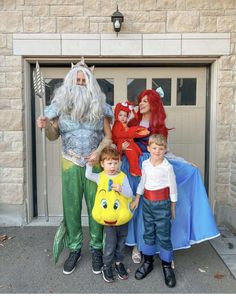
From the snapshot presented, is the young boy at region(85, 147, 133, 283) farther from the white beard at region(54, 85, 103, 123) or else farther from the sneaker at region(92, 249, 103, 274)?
the white beard at region(54, 85, 103, 123)

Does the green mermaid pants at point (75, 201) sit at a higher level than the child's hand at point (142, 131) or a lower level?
lower

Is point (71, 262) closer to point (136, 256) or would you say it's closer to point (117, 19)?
point (136, 256)

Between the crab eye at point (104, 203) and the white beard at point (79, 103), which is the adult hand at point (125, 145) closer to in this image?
the white beard at point (79, 103)

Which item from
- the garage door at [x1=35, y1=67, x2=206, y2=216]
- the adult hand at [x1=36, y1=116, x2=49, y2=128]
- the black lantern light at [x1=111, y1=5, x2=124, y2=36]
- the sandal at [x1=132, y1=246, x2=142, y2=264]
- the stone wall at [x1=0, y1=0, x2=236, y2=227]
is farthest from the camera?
the garage door at [x1=35, y1=67, x2=206, y2=216]

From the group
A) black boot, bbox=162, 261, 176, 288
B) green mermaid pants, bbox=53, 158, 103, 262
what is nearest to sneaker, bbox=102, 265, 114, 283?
green mermaid pants, bbox=53, 158, 103, 262

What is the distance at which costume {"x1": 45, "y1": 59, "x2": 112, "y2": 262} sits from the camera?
9.54 feet

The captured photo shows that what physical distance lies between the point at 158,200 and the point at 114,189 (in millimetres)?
404

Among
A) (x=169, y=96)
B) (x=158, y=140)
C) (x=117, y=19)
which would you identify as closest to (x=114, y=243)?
(x=158, y=140)

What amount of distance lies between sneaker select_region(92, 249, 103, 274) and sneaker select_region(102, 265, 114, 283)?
0.09 meters

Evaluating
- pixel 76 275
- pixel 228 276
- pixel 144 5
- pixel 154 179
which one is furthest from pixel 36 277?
pixel 144 5

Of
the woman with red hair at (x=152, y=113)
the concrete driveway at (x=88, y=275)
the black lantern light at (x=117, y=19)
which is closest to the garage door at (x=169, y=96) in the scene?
the black lantern light at (x=117, y=19)

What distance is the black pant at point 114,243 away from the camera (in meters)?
2.89

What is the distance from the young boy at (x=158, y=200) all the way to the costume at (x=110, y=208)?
158mm

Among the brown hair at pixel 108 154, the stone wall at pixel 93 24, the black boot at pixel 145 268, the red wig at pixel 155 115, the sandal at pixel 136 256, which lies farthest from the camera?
the stone wall at pixel 93 24
